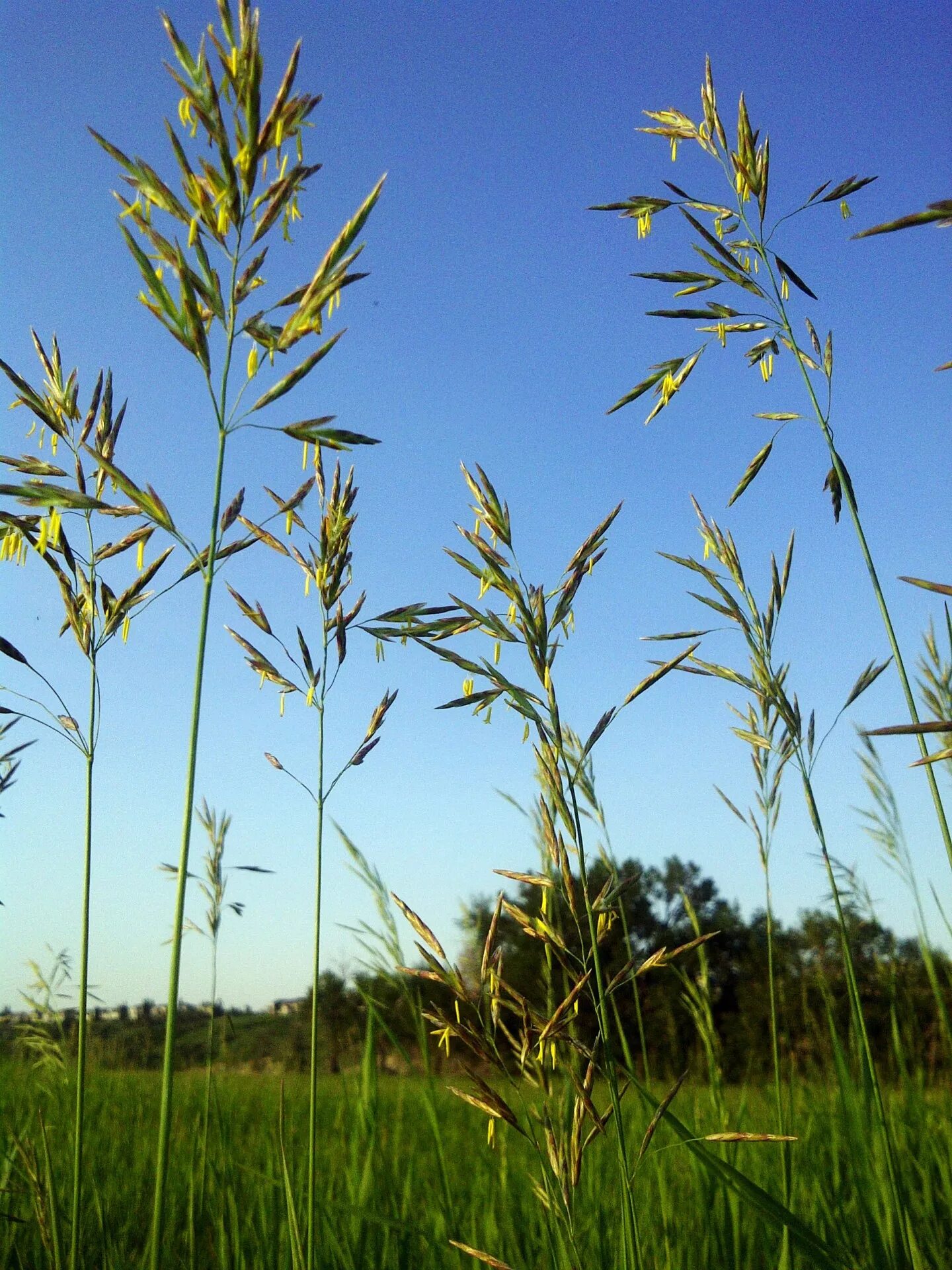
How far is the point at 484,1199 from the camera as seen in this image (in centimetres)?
245

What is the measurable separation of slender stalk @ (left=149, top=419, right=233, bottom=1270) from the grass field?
393 mm

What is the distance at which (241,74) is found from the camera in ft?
3.93

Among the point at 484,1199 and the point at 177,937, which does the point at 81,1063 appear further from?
the point at 484,1199

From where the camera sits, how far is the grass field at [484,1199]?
1.79 meters

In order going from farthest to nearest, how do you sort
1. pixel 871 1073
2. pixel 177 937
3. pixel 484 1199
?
pixel 484 1199, pixel 871 1073, pixel 177 937

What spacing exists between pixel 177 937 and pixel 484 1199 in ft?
6.54

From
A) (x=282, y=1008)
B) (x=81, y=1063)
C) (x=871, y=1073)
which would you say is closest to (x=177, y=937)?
(x=81, y=1063)

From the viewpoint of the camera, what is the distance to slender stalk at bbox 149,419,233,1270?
895 mm

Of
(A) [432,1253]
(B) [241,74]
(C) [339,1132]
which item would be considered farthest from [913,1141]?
(B) [241,74]

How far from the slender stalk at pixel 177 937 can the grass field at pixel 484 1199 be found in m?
0.39

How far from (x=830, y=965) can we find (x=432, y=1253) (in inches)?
411

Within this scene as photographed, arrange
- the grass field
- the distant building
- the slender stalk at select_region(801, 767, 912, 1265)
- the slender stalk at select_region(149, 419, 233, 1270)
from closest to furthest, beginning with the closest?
the slender stalk at select_region(149, 419, 233, 1270)
the slender stalk at select_region(801, 767, 912, 1265)
the grass field
the distant building

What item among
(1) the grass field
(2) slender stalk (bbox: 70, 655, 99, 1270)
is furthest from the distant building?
(2) slender stalk (bbox: 70, 655, 99, 1270)

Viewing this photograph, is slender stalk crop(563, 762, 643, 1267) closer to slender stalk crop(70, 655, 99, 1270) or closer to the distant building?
slender stalk crop(70, 655, 99, 1270)
